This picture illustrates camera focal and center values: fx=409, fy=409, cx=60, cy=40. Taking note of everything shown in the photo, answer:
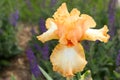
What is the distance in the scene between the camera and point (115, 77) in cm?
337

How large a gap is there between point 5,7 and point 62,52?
2621 mm

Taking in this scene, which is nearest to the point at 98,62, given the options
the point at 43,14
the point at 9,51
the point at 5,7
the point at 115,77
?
the point at 115,77

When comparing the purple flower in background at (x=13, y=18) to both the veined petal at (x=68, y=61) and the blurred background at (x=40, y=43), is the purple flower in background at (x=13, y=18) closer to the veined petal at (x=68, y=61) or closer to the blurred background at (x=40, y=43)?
the blurred background at (x=40, y=43)

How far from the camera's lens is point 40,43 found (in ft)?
12.3

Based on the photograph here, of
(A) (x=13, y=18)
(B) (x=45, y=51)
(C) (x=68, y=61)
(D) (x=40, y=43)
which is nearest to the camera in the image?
(C) (x=68, y=61)

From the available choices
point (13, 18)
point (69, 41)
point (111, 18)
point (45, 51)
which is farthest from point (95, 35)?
point (13, 18)

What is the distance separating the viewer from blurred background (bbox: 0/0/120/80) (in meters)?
3.32

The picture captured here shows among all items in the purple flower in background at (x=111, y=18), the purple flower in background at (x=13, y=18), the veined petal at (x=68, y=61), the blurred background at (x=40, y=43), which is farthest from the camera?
the purple flower in background at (x=13, y=18)

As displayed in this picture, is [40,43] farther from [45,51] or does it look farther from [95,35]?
[95,35]

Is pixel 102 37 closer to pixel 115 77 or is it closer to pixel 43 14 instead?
pixel 115 77

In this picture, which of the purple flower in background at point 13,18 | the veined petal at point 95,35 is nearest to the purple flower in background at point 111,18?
the purple flower in background at point 13,18

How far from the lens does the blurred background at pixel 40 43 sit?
10.9 ft


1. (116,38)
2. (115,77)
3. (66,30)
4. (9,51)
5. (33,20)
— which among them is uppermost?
(33,20)

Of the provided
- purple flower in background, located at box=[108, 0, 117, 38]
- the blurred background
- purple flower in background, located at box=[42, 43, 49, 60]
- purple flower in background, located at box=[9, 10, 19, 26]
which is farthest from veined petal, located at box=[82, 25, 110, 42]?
purple flower in background, located at box=[9, 10, 19, 26]
